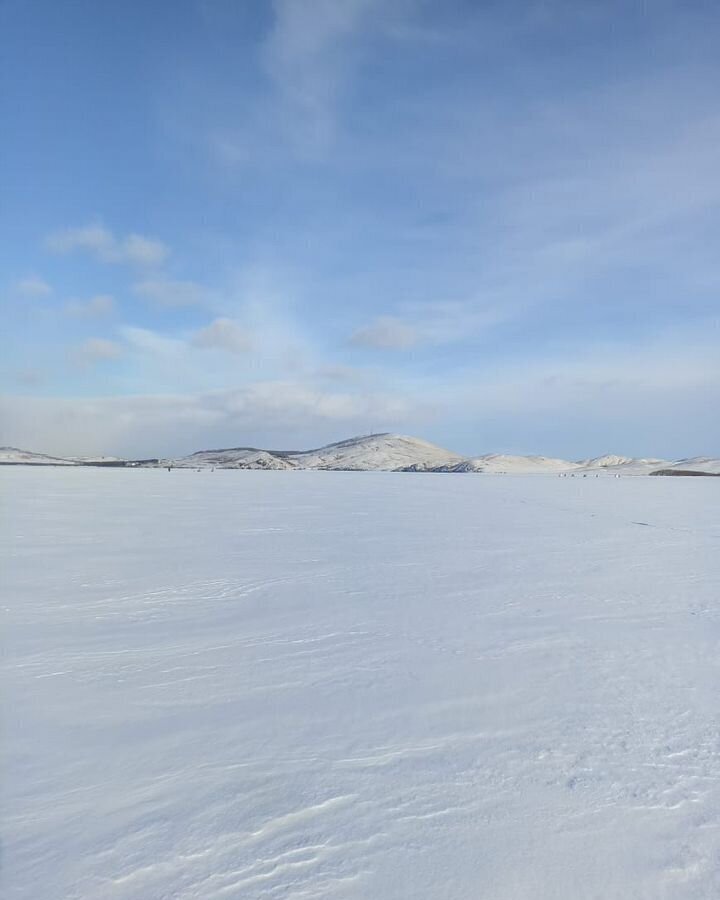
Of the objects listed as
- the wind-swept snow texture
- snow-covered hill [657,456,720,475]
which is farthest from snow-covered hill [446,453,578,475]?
the wind-swept snow texture

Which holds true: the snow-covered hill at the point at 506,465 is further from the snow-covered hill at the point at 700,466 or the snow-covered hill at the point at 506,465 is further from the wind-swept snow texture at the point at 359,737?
the wind-swept snow texture at the point at 359,737

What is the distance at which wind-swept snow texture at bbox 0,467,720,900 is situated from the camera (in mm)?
2346

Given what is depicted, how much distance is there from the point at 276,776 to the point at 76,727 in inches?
51.9

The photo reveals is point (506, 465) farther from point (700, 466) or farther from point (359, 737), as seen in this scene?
point (359, 737)

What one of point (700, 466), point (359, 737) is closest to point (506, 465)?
point (700, 466)

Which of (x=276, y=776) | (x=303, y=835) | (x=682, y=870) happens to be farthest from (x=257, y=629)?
(x=682, y=870)

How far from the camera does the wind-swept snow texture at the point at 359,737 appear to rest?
7.70ft

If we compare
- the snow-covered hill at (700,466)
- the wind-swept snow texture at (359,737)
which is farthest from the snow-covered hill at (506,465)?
Result: the wind-swept snow texture at (359,737)

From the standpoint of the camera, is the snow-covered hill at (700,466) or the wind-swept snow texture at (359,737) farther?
the snow-covered hill at (700,466)

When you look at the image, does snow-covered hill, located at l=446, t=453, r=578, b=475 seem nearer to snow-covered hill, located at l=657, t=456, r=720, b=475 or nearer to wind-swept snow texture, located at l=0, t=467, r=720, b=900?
snow-covered hill, located at l=657, t=456, r=720, b=475

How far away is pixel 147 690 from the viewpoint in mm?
4055

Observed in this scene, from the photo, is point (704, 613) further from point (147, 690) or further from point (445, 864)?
point (147, 690)

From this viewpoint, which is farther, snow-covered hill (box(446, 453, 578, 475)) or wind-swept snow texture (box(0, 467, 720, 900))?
snow-covered hill (box(446, 453, 578, 475))

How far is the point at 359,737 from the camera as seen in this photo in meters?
3.41
